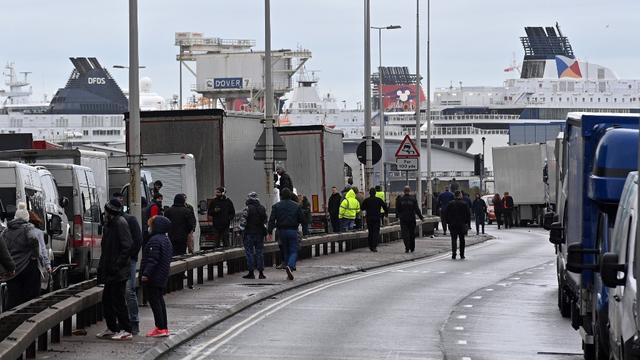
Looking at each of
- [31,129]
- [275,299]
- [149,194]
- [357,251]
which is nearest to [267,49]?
[149,194]

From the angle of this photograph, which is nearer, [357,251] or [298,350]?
[298,350]

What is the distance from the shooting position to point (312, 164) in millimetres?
45000

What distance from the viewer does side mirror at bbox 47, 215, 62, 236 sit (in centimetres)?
2339

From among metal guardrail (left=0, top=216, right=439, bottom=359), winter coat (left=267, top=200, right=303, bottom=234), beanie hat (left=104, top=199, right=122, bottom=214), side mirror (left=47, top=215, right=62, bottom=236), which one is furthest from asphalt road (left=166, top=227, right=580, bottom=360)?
side mirror (left=47, top=215, right=62, bottom=236)

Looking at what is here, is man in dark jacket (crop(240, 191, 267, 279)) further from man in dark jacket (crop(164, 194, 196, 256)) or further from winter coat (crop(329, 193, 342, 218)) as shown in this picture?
winter coat (crop(329, 193, 342, 218))

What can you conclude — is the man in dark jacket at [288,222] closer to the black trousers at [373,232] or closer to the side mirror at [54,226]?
the side mirror at [54,226]

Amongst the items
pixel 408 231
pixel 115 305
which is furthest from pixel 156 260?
pixel 408 231

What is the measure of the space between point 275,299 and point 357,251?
47.8ft

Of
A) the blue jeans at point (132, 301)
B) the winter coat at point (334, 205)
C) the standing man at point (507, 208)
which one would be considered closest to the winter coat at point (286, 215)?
the blue jeans at point (132, 301)

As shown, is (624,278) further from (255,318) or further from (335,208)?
(335,208)

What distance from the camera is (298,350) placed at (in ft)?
57.3

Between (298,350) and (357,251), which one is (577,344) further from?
(357,251)

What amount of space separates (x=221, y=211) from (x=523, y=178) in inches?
1421

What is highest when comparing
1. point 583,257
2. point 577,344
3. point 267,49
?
point 267,49
